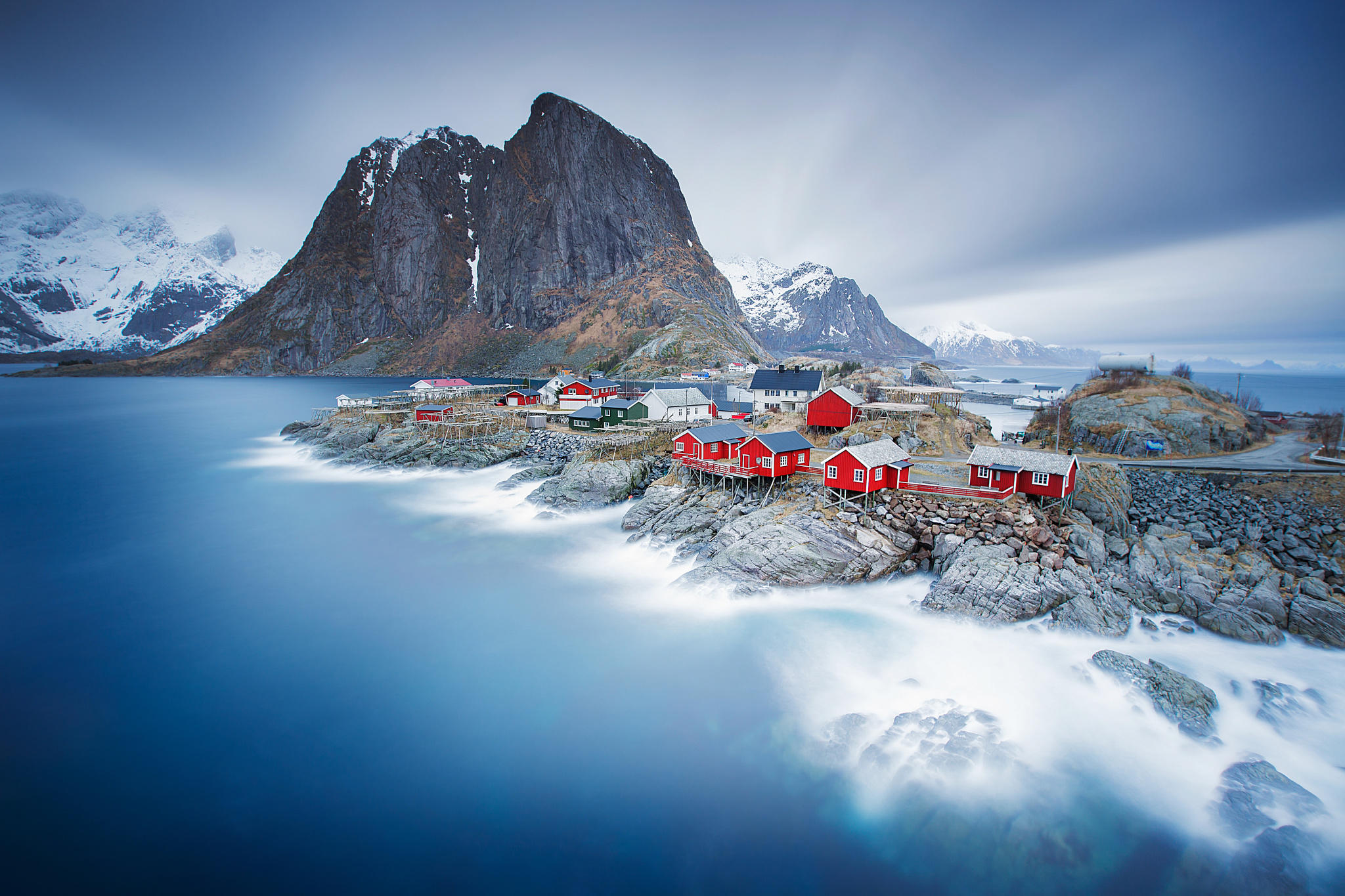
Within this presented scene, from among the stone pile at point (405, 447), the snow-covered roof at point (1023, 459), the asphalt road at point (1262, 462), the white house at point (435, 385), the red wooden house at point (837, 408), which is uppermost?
the white house at point (435, 385)

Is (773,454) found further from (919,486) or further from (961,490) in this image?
(961,490)

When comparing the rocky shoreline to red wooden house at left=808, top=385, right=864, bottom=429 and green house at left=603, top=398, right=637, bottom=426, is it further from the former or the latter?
green house at left=603, top=398, right=637, bottom=426

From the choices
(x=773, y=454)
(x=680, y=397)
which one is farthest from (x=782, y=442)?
(x=680, y=397)

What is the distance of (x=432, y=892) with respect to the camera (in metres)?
11.4

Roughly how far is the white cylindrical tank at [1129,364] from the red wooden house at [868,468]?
42.5 metres

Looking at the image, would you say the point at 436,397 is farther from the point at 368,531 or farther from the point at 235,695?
the point at 235,695

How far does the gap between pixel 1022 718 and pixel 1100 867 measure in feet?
14.5

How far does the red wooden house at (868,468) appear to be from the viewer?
86.1ft

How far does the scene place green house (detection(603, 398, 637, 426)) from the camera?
49.5m

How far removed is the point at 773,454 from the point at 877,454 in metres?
5.74

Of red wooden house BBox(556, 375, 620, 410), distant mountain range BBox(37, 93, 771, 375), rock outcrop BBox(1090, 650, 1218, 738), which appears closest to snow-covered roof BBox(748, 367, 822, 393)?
red wooden house BBox(556, 375, 620, 410)

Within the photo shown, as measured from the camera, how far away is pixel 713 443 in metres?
33.6

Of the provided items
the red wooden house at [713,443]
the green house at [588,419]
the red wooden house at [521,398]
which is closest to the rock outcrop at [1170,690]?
the red wooden house at [713,443]

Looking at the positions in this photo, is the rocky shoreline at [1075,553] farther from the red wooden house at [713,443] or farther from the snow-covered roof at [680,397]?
the snow-covered roof at [680,397]
